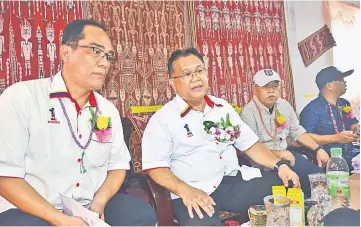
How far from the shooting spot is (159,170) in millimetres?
2072

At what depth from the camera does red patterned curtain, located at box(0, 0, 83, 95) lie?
251 centimetres

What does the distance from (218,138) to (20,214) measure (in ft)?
3.79

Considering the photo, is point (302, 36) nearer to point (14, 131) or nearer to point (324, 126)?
point (324, 126)

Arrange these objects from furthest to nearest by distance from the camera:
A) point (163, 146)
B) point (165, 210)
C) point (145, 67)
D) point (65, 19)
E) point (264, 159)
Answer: point (145, 67) → point (65, 19) → point (264, 159) → point (163, 146) → point (165, 210)

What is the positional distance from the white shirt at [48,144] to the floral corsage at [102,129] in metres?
0.02

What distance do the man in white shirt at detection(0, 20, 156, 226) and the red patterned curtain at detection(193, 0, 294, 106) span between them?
1656 mm

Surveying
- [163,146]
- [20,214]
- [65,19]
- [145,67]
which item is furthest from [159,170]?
[65,19]

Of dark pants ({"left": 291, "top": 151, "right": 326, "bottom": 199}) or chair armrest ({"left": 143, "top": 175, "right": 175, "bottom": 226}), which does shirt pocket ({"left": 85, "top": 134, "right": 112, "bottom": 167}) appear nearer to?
chair armrest ({"left": 143, "top": 175, "right": 175, "bottom": 226})

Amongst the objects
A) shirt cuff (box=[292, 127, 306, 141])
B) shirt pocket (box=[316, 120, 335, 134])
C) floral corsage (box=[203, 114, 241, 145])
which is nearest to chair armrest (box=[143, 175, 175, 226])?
floral corsage (box=[203, 114, 241, 145])

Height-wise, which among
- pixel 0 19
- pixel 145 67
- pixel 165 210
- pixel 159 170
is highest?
pixel 0 19

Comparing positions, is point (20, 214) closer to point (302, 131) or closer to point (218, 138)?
point (218, 138)

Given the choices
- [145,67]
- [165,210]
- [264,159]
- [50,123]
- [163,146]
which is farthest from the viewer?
[145,67]

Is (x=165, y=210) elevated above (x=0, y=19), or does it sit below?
below

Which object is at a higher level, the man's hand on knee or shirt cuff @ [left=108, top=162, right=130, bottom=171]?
shirt cuff @ [left=108, top=162, right=130, bottom=171]
